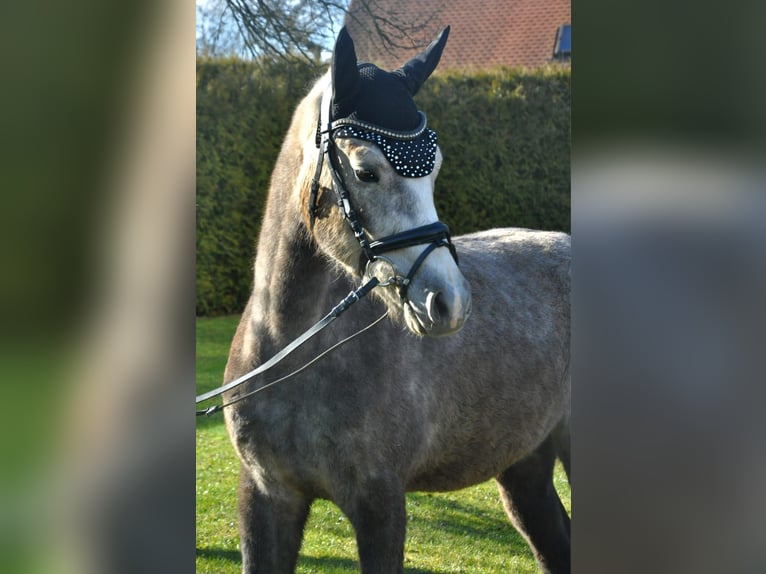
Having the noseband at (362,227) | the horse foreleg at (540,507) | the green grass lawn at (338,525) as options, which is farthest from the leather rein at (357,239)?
the horse foreleg at (540,507)

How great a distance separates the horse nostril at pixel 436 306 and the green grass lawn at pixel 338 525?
0.84 metres

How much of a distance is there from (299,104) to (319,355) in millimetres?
990

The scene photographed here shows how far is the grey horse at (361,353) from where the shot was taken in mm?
2678

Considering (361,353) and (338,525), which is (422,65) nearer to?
(361,353)

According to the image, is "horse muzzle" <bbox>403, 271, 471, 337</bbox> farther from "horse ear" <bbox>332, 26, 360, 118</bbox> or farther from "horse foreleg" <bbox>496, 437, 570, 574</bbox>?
"horse foreleg" <bbox>496, 437, 570, 574</bbox>

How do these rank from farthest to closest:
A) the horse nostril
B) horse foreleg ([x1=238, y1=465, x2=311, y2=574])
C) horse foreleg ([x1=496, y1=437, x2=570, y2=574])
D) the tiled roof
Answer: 1. horse foreleg ([x1=496, y1=437, x2=570, y2=574])
2. the tiled roof
3. horse foreleg ([x1=238, y1=465, x2=311, y2=574])
4. the horse nostril

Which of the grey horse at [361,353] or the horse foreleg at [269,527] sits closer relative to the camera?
the grey horse at [361,353]

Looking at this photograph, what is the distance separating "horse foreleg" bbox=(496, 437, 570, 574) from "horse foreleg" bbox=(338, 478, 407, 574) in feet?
2.49

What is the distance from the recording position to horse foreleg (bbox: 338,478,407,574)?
9.32 feet

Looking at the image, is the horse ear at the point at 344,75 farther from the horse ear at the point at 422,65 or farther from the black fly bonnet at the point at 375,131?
the horse ear at the point at 422,65

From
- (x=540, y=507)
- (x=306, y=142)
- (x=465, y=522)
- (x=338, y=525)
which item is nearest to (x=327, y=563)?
(x=338, y=525)

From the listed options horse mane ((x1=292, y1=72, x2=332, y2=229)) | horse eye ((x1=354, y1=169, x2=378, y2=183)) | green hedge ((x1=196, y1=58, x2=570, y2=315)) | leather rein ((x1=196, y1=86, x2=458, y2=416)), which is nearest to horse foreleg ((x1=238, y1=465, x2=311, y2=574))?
leather rein ((x1=196, y1=86, x2=458, y2=416))
